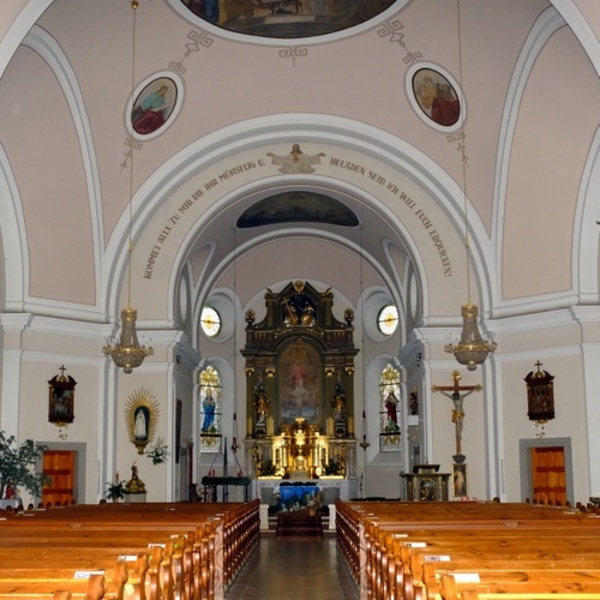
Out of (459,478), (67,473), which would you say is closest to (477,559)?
(459,478)

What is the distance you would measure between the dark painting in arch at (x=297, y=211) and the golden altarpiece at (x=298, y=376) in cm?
306

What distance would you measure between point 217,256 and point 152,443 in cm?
651

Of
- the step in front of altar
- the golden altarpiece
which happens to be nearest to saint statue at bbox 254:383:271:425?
the golden altarpiece

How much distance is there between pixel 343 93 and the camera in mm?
16156

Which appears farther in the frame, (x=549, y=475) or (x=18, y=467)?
(x=549, y=475)

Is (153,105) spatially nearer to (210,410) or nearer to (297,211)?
(297,211)

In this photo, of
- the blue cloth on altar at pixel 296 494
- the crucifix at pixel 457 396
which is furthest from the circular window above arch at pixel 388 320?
the crucifix at pixel 457 396

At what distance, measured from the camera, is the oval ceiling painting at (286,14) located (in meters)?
14.6

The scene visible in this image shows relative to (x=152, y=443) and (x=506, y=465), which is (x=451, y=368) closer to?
(x=506, y=465)

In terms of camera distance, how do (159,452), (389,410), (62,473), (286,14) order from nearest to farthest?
(286,14)
(62,473)
(159,452)
(389,410)

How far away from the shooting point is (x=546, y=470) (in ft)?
51.6

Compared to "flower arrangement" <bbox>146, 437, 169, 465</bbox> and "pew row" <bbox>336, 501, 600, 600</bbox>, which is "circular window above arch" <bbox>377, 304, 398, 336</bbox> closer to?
"flower arrangement" <bbox>146, 437, 169, 465</bbox>

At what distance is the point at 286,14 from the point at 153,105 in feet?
9.22

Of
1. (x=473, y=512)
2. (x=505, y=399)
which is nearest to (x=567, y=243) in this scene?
(x=505, y=399)
